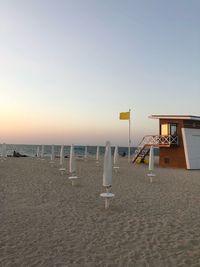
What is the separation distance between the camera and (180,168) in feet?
93.1

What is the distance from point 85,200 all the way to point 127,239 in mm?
4638

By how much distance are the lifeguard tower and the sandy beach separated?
46.0 feet

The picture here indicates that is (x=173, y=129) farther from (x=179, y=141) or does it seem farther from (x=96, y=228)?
(x=96, y=228)

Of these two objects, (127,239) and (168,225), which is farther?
(168,225)

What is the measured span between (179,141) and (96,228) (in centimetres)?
2179

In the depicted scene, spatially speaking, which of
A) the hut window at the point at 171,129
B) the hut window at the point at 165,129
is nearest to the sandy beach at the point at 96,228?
the hut window at the point at 171,129

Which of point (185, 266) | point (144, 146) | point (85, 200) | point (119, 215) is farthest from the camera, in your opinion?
point (144, 146)

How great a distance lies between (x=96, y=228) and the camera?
8391 millimetres

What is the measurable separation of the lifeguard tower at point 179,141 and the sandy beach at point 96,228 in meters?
14.0

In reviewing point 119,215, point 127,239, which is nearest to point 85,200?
point 119,215

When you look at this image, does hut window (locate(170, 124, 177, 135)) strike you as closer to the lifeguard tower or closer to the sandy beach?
the lifeguard tower

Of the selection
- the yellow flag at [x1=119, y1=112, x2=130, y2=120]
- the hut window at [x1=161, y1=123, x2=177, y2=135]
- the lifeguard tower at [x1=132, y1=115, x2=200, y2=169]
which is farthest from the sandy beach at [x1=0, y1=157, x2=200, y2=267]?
the yellow flag at [x1=119, y1=112, x2=130, y2=120]

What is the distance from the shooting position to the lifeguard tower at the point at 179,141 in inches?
1110

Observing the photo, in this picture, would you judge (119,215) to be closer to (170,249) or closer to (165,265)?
(170,249)
